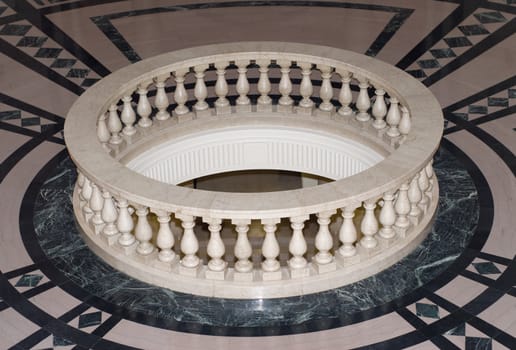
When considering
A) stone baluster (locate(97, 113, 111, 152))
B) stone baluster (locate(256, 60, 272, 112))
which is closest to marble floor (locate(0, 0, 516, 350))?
stone baluster (locate(97, 113, 111, 152))

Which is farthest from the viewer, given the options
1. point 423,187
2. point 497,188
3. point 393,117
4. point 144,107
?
point 144,107

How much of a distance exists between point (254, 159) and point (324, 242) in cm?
279

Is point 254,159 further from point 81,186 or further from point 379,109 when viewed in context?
point 81,186

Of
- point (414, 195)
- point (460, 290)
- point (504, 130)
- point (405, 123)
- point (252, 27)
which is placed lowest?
point (460, 290)

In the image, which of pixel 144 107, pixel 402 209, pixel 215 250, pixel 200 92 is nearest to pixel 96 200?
pixel 215 250

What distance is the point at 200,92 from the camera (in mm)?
8648

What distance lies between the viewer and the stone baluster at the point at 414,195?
23.2 ft

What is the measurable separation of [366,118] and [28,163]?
2.70 meters

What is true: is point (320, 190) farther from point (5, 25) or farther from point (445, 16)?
point (5, 25)

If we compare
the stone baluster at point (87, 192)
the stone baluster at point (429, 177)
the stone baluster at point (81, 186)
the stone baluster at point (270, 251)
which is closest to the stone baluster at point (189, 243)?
the stone baluster at point (270, 251)

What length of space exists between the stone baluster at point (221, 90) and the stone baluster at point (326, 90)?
768 mm

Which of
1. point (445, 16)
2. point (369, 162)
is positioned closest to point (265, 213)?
point (369, 162)

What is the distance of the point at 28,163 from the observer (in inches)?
332

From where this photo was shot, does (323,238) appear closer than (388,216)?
Yes
